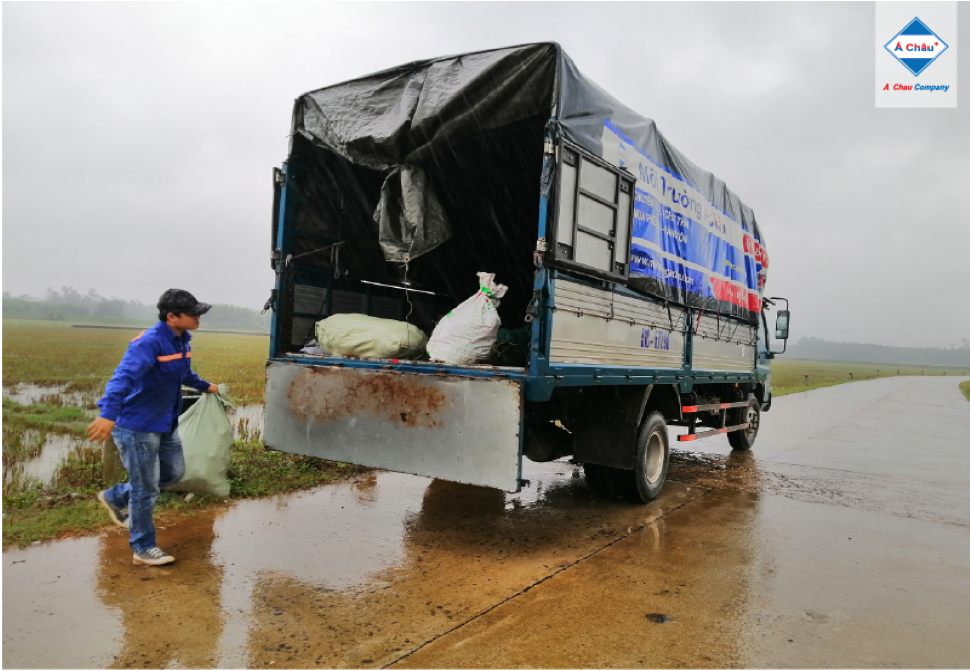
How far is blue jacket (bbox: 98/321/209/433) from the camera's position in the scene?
3627 mm

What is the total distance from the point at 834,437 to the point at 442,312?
8.26 m

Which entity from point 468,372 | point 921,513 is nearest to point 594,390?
point 468,372

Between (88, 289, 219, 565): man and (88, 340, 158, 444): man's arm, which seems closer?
(88, 340, 158, 444): man's arm

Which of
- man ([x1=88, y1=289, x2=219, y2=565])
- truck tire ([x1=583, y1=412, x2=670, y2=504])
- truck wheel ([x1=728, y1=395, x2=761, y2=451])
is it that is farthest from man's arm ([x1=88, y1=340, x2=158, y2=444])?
truck wheel ([x1=728, y1=395, x2=761, y2=451])

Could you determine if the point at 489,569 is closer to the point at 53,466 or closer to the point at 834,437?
the point at 53,466

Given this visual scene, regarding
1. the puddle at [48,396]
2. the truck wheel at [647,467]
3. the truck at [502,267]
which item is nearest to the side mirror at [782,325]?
the truck at [502,267]

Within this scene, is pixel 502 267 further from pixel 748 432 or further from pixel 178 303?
pixel 748 432

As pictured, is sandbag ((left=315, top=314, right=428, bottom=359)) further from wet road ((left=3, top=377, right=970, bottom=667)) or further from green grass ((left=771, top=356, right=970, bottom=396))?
green grass ((left=771, top=356, right=970, bottom=396))

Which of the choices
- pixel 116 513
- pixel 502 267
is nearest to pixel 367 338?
pixel 116 513

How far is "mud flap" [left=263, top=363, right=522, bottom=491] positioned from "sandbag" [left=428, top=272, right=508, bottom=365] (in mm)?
359

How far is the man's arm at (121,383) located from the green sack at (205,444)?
1373 millimetres

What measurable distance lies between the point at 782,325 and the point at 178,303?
8.82 meters

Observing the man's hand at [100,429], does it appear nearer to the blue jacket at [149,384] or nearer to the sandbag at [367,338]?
the blue jacket at [149,384]

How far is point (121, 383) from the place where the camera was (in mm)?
3623
